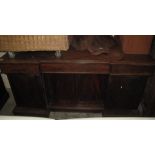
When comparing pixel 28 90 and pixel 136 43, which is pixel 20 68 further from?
pixel 136 43

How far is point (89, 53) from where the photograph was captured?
1.26 m

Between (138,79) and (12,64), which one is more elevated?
(12,64)

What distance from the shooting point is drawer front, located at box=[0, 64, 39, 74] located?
1.25 metres

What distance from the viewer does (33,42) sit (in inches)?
43.6

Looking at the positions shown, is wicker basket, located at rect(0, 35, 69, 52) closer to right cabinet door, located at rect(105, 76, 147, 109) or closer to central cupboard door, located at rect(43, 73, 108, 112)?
central cupboard door, located at rect(43, 73, 108, 112)

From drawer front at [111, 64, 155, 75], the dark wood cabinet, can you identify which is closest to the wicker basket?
drawer front at [111, 64, 155, 75]

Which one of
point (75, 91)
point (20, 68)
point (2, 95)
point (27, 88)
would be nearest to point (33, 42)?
point (20, 68)

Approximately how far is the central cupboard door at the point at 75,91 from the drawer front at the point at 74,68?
117 millimetres

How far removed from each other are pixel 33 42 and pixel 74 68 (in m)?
0.31

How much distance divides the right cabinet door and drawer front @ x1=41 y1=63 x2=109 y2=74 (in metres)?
0.10
